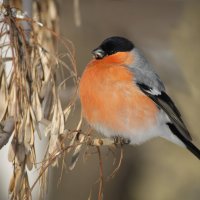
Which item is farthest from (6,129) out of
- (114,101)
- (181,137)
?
(181,137)

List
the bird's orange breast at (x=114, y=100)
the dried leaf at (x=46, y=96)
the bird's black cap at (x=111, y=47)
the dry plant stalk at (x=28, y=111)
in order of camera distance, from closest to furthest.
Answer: the dry plant stalk at (x=28, y=111) < the dried leaf at (x=46, y=96) < the bird's orange breast at (x=114, y=100) < the bird's black cap at (x=111, y=47)

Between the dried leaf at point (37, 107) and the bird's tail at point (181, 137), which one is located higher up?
the dried leaf at point (37, 107)

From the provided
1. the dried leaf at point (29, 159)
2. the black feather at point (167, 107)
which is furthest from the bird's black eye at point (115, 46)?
the dried leaf at point (29, 159)

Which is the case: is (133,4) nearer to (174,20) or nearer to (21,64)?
(174,20)

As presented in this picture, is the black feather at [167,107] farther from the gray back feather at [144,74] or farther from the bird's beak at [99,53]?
the bird's beak at [99,53]

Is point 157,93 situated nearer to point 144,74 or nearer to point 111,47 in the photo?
point 144,74

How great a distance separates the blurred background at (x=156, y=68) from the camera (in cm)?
274

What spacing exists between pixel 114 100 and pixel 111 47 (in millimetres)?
211

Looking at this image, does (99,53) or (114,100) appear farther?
(99,53)

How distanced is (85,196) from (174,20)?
3.52ft

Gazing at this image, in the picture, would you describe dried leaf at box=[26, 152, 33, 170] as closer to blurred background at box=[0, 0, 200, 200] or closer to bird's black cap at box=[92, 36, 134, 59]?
bird's black cap at box=[92, 36, 134, 59]

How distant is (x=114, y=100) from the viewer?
1690mm

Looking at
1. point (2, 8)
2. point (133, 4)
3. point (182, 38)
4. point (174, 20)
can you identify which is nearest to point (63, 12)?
point (133, 4)

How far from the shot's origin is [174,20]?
3.18 meters
